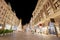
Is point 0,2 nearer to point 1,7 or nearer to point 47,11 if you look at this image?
point 1,7

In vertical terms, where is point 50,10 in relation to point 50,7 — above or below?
below

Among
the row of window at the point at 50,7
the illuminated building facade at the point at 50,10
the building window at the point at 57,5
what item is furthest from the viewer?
the row of window at the point at 50,7

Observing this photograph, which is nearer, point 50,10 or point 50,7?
point 50,7

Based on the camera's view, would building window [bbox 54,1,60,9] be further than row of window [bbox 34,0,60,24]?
No

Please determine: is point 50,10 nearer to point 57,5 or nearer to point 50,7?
point 50,7

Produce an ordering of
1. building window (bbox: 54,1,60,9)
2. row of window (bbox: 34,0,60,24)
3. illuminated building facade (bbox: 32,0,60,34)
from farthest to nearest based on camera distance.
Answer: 1. row of window (bbox: 34,0,60,24)
2. building window (bbox: 54,1,60,9)
3. illuminated building facade (bbox: 32,0,60,34)

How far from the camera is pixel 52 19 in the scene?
33438mm

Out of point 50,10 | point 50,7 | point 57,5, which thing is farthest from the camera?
point 50,10

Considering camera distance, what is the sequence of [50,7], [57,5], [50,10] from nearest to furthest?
[57,5] < [50,7] < [50,10]

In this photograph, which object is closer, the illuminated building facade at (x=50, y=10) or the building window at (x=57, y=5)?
the illuminated building facade at (x=50, y=10)

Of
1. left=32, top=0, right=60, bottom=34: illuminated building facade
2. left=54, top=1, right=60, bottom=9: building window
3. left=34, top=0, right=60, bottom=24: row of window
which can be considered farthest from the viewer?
left=34, top=0, right=60, bottom=24: row of window

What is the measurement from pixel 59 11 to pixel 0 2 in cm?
4457

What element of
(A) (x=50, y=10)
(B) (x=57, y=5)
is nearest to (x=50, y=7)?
(A) (x=50, y=10)

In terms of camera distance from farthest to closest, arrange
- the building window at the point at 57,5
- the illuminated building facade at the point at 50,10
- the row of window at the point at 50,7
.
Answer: the row of window at the point at 50,7
the building window at the point at 57,5
the illuminated building facade at the point at 50,10
